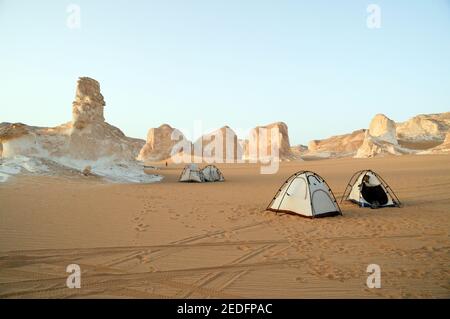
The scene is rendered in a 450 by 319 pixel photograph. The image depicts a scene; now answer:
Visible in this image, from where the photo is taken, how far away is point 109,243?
24.5 feet

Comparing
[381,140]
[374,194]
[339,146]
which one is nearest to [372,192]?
[374,194]

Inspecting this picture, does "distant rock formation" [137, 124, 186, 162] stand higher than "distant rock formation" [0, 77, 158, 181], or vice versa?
"distant rock formation" [137, 124, 186, 162]

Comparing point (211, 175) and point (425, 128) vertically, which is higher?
point (425, 128)

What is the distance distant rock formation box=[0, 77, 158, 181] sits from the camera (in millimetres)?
22078

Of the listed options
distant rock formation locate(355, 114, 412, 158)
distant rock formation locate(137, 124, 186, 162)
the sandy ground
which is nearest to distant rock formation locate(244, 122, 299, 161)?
distant rock formation locate(355, 114, 412, 158)

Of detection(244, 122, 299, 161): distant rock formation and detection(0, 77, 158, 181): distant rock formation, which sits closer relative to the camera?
detection(0, 77, 158, 181): distant rock formation

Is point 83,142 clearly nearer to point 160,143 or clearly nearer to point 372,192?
point 372,192

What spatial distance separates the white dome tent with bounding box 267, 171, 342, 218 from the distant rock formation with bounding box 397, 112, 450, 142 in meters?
101

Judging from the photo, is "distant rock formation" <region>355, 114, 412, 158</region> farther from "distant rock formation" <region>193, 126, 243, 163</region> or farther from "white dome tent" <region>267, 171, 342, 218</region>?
"white dome tent" <region>267, 171, 342, 218</region>

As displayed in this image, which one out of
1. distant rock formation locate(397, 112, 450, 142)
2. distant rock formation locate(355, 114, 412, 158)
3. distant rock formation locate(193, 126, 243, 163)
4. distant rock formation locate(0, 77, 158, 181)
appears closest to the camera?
distant rock formation locate(0, 77, 158, 181)

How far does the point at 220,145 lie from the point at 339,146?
5322 cm

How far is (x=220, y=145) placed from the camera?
10556 cm

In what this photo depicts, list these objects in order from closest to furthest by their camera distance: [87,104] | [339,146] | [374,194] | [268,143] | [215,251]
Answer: [215,251] → [374,194] → [87,104] → [268,143] → [339,146]
